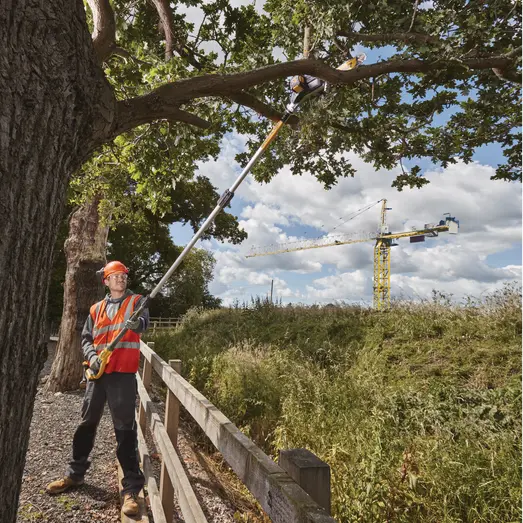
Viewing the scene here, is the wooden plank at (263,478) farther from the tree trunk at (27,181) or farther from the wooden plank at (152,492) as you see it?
the wooden plank at (152,492)

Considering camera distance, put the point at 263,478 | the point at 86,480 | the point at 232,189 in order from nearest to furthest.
A: the point at 263,478 < the point at 232,189 < the point at 86,480

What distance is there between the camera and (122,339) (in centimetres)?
416

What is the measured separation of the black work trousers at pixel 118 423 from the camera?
403 centimetres

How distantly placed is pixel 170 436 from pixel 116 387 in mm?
718

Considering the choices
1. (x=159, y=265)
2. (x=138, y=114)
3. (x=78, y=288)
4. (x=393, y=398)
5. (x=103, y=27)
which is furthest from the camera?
(x=159, y=265)

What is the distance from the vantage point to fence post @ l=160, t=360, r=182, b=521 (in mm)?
3555

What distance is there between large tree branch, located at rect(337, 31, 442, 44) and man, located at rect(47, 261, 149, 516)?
485 centimetres

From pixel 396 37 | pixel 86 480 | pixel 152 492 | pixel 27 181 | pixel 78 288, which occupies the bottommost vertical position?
pixel 86 480

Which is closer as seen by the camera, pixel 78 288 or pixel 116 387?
pixel 116 387

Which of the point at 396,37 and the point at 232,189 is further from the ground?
the point at 396,37

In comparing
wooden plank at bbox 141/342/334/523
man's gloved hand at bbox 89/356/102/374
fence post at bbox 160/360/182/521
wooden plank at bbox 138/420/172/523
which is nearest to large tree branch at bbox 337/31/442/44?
fence post at bbox 160/360/182/521

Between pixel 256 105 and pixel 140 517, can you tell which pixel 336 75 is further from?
pixel 140 517

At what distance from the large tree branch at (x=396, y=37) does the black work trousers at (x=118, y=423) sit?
18.4ft

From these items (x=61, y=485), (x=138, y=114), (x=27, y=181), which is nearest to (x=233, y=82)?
(x=138, y=114)
